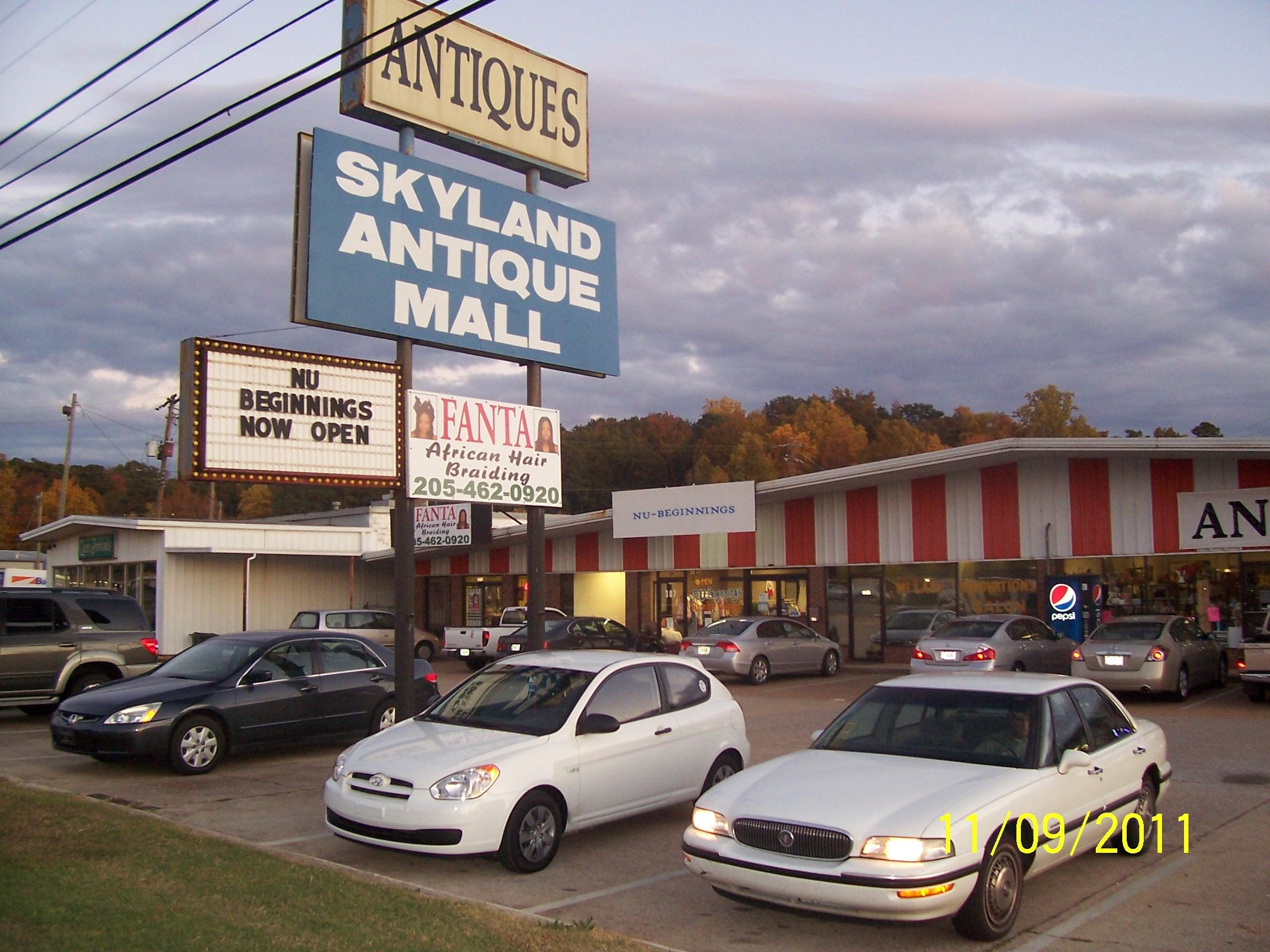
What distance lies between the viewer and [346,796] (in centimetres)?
834

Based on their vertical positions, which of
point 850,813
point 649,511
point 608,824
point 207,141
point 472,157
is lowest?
point 608,824

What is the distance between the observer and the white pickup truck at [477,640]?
27.5 metres

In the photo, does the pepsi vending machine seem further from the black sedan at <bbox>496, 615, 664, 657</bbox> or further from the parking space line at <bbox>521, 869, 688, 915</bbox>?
the parking space line at <bbox>521, 869, 688, 915</bbox>

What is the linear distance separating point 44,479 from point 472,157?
80.4 m

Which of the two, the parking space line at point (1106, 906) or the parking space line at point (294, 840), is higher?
the parking space line at point (1106, 906)

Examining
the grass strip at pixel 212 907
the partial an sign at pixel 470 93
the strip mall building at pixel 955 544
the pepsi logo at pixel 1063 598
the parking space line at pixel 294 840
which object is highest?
the partial an sign at pixel 470 93

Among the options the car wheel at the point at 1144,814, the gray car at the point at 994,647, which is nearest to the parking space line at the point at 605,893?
the car wheel at the point at 1144,814

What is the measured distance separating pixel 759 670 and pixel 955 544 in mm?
6367

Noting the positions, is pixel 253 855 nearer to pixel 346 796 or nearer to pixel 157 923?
pixel 346 796

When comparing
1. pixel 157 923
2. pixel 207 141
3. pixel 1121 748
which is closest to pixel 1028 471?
pixel 1121 748

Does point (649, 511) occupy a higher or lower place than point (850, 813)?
higher

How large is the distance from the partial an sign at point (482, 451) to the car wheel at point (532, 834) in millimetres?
5968

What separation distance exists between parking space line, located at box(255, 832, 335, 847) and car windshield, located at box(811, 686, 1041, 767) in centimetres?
433

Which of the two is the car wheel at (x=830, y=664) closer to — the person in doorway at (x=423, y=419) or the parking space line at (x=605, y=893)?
the person in doorway at (x=423, y=419)
